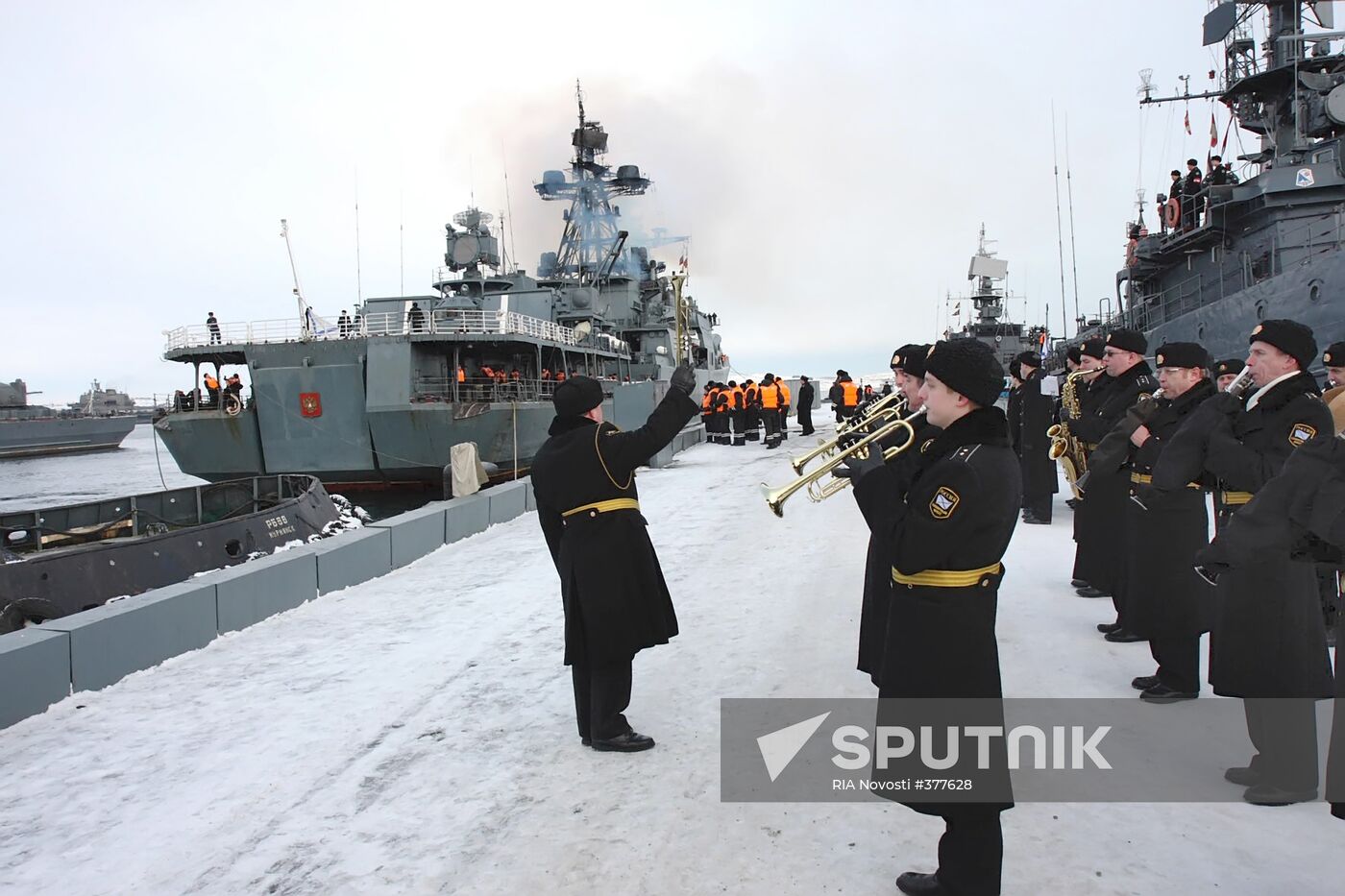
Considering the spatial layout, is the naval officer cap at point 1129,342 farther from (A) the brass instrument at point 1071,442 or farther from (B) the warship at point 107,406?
(B) the warship at point 107,406

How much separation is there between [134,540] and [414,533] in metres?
3.01

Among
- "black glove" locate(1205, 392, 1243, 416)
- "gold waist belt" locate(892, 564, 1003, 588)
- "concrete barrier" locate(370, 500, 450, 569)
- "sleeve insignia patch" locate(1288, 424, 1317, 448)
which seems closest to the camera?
"gold waist belt" locate(892, 564, 1003, 588)

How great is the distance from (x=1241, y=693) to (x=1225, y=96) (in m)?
24.3

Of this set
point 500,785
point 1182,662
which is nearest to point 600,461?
point 500,785

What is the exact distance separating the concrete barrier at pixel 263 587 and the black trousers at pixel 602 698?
3457 millimetres

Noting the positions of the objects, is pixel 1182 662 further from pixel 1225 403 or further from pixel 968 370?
pixel 968 370

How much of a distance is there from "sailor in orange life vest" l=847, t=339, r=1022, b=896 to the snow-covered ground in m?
0.37

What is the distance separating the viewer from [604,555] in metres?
4.05

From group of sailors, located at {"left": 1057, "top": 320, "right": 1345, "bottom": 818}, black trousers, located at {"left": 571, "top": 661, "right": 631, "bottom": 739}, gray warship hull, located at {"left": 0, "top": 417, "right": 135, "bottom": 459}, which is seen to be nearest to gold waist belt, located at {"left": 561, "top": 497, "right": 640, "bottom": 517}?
black trousers, located at {"left": 571, "top": 661, "right": 631, "bottom": 739}

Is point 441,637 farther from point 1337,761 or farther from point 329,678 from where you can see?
point 1337,761

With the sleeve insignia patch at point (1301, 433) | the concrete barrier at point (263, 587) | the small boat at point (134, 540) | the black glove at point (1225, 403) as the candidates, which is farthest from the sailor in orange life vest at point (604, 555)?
the small boat at point (134, 540)

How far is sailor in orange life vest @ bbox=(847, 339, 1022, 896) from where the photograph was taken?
8.61ft

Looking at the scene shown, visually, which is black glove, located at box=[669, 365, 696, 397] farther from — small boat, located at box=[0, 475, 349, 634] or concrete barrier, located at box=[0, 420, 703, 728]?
small boat, located at box=[0, 475, 349, 634]

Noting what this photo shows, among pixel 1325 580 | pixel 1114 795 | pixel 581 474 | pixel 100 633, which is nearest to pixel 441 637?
pixel 100 633
